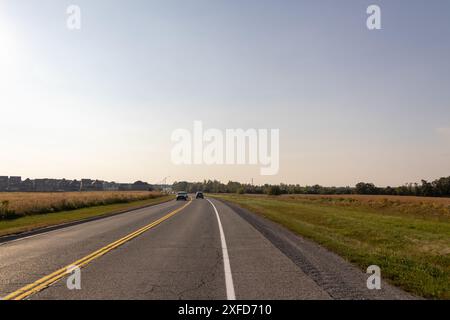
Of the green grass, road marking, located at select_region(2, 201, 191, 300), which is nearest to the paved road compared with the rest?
road marking, located at select_region(2, 201, 191, 300)

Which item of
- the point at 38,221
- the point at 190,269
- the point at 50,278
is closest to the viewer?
the point at 50,278

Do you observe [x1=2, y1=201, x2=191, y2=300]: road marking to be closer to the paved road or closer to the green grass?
the paved road

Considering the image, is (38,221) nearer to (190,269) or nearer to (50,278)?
(50,278)

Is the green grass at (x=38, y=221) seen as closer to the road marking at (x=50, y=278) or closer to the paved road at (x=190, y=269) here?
the paved road at (x=190, y=269)

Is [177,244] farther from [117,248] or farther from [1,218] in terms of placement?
[1,218]

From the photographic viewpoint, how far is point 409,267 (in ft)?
31.4

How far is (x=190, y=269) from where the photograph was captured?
8898 mm

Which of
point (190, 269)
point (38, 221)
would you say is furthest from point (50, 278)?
point (38, 221)

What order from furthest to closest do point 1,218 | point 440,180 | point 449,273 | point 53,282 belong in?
point 440,180
point 1,218
point 449,273
point 53,282

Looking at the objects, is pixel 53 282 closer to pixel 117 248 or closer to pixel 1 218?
pixel 117 248
